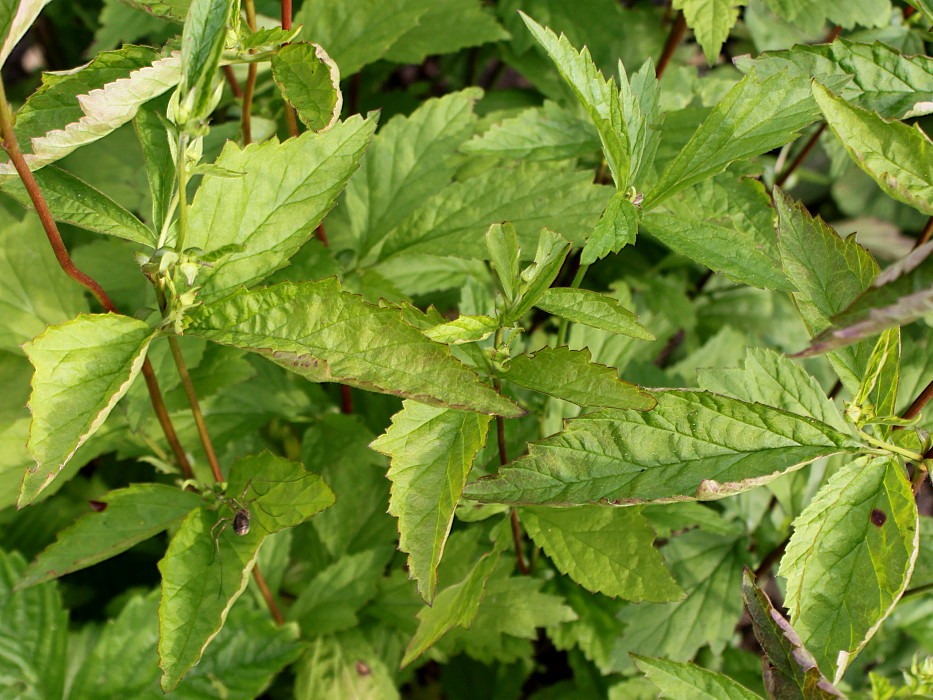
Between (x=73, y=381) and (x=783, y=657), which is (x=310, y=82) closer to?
(x=73, y=381)

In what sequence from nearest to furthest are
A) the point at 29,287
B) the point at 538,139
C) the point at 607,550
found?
the point at 607,550, the point at 29,287, the point at 538,139

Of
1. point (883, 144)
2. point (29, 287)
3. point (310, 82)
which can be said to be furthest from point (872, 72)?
point (29, 287)

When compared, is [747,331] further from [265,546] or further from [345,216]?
[265,546]

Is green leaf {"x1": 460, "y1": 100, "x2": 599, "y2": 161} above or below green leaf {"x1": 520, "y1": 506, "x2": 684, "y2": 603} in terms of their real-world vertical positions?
above

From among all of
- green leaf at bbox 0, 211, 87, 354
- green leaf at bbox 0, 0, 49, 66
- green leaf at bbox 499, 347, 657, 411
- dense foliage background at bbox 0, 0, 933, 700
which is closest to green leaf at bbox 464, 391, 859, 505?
dense foliage background at bbox 0, 0, 933, 700

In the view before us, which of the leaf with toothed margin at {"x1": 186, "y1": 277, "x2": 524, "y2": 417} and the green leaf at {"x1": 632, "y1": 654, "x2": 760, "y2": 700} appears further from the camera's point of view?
the green leaf at {"x1": 632, "y1": 654, "x2": 760, "y2": 700}

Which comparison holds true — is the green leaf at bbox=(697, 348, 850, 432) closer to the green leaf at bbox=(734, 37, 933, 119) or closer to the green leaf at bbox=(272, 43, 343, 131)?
the green leaf at bbox=(734, 37, 933, 119)
